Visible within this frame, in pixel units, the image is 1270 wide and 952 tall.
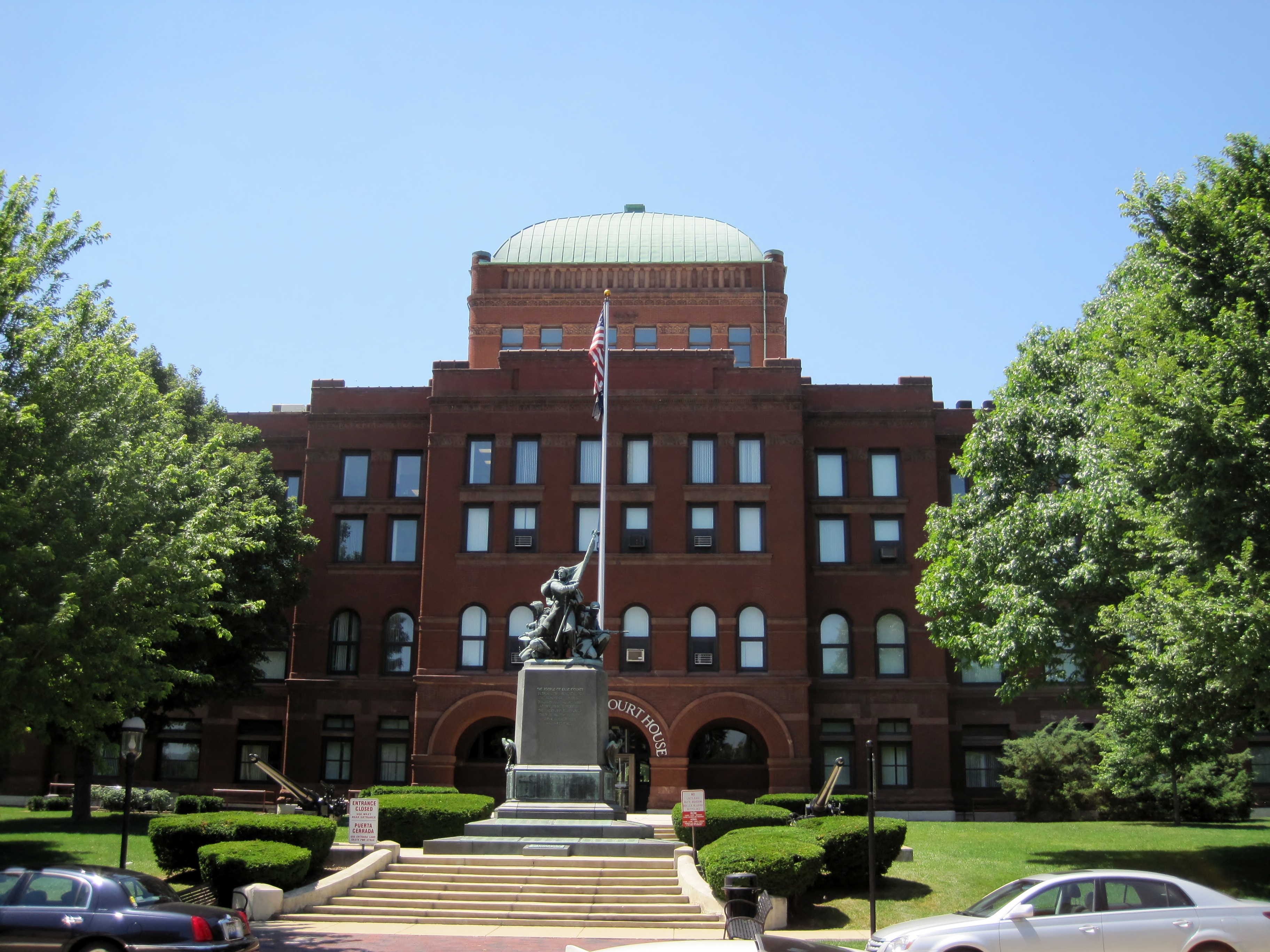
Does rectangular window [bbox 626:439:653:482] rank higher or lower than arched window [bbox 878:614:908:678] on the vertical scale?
higher

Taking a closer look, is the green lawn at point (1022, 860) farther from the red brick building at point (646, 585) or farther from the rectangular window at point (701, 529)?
the rectangular window at point (701, 529)

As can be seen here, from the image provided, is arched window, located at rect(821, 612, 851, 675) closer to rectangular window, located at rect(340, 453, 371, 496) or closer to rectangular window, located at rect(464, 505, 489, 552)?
rectangular window, located at rect(464, 505, 489, 552)

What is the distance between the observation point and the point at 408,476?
140 feet

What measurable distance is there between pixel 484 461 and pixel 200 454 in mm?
20746

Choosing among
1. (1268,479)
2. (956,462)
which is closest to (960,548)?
(956,462)

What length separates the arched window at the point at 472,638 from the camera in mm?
39500

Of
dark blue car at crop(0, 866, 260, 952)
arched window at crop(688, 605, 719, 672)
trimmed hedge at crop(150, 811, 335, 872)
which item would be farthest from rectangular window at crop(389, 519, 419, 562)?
dark blue car at crop(0, 866, 260, 952)

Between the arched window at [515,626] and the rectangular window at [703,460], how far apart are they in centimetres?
701

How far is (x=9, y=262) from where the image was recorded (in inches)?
648

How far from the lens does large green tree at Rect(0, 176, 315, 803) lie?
50.6ft

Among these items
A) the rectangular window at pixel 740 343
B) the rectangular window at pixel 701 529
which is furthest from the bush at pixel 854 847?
the rectangular window at pixel 740 343

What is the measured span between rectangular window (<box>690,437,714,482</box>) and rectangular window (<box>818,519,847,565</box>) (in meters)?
4.33

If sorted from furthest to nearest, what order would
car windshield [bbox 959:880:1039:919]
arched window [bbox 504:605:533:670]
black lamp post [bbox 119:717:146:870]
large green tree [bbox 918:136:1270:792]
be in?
1. arched window [bbox 504:605:533:670]
2. black lamp post [bbox 119:717:146:870]
3. large green tree [bbox 918:136:1270:792]
4. car windshield [bbox 959:880:1039:919]

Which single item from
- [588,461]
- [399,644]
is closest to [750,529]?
[588,461]
